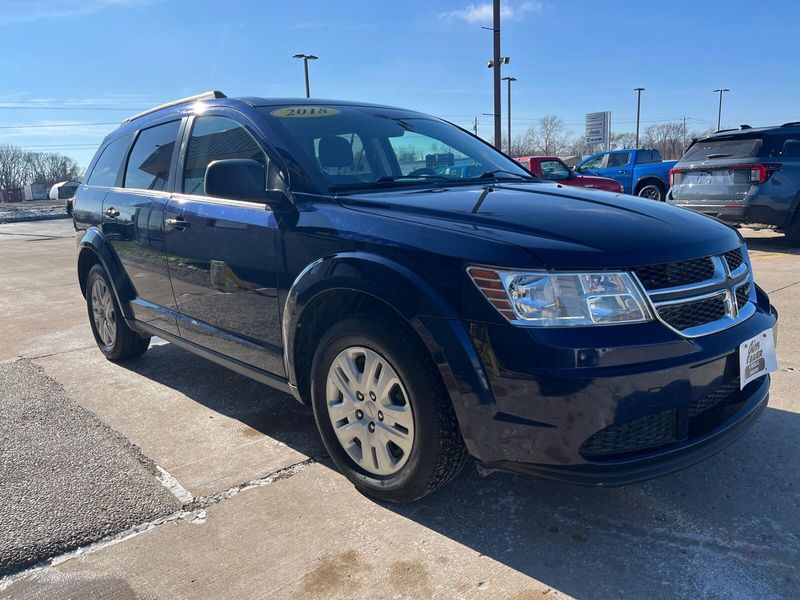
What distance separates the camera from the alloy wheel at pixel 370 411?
2.51m

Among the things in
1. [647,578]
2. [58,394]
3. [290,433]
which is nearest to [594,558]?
[647,578]

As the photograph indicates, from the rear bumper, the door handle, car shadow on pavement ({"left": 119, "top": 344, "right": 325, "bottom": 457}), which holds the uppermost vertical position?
the door handle

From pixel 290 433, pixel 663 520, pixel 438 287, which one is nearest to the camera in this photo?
pixel 438 287

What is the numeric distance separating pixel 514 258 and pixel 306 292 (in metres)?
0.99

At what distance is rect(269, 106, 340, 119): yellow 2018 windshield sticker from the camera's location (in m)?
3.31

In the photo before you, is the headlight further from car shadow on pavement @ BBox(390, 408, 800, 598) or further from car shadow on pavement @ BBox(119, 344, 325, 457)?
car shadow on pavement @ BBox(119, 344, 325, 457)

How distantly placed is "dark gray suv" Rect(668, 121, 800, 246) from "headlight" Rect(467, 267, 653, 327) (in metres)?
8.01

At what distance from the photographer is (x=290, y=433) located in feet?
11.5

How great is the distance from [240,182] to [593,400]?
178 centimetres

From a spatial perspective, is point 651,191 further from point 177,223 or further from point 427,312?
point 427,312

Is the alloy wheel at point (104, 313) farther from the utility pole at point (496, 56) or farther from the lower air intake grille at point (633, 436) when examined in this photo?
the utility pole at point (496, 56)

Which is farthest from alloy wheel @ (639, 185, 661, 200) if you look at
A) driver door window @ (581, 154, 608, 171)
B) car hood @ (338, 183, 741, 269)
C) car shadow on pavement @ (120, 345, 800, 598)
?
car hood @ (338, 183, 741, 269)

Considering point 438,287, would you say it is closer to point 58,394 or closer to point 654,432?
point 654,432

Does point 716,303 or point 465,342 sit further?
point 716,303
